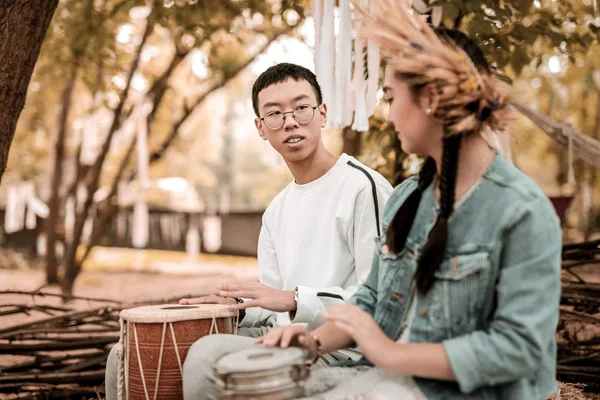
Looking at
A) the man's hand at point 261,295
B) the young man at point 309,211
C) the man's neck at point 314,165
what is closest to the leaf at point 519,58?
the young man at point 309,211

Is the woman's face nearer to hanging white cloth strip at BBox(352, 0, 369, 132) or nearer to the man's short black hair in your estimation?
the man's short black hair

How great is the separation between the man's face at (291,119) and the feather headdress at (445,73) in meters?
0.99

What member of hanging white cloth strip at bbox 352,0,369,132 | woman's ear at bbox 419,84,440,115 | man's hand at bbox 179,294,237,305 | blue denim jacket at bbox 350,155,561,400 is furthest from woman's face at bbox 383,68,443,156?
hanging white cloth strip at bbox 352,0,369,132

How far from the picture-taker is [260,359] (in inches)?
64.2

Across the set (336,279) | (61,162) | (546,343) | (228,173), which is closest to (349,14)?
(336,279)

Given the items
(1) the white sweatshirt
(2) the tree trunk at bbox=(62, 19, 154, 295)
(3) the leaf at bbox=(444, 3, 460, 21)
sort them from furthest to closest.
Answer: (2) the tree trunk at bbox=(62, 19, 154, 295), (3) the leaf at bbox=(444, 3, 460, 21), (1) the white sweatshirt

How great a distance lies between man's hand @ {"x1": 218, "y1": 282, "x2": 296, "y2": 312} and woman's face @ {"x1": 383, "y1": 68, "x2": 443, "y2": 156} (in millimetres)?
805

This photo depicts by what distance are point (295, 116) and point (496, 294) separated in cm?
135

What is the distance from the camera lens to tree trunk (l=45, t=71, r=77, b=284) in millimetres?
10125

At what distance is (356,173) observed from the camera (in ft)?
8.89

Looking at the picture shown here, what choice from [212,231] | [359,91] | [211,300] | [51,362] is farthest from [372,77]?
Answer: [212,231]

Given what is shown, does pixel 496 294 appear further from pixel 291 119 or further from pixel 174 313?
pixel 291 119

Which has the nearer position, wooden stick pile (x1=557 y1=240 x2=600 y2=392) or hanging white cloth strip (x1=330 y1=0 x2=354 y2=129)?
hanging white cloth strip (x1=330 y1=0 x2=354 y2=129)

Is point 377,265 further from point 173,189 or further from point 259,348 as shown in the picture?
point 173,189
